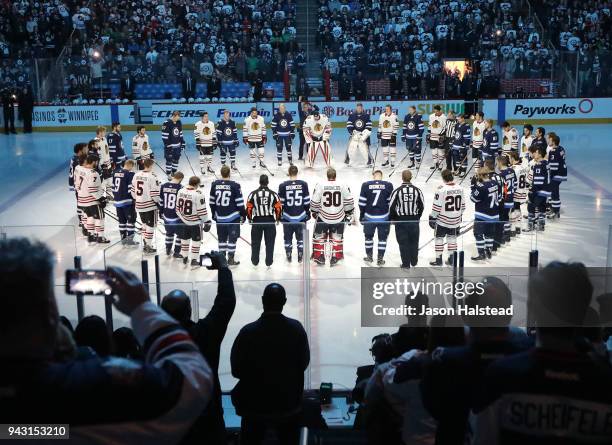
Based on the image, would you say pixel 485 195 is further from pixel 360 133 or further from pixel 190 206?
pixel 360 133

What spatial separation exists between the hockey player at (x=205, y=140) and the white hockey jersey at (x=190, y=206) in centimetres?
635

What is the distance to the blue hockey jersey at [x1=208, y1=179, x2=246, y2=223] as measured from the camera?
9.66 meters

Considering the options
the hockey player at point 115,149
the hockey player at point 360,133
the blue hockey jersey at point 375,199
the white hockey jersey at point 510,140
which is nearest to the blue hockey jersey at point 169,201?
the blue hockey jersey at point 375,199

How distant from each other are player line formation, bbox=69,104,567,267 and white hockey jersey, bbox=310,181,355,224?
0.01 metres

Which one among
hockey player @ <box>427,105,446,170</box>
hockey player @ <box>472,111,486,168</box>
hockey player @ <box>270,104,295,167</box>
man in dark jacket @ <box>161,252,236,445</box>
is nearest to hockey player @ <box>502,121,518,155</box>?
hockey player @ <box>472,111,486,168</box>

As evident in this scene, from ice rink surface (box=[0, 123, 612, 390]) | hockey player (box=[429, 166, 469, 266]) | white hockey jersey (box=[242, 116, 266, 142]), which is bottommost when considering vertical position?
ice rink surface (box=[0, 123, 612, 390])

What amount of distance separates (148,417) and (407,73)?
2211 cm

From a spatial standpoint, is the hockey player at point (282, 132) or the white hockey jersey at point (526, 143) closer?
the white hockey jersey at point (526, 143)

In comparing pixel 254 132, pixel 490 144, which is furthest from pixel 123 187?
pixel 490 144

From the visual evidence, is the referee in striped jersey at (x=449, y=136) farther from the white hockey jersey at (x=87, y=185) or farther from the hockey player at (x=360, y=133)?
the white hockey jersey at (x=87, y=185)

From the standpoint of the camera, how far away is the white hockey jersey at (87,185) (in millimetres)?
10891

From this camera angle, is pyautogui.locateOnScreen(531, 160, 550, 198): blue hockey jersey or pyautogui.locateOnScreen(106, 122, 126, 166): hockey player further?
pyautogui.locateOnScreen(106, 122, 126, 166): hockey player

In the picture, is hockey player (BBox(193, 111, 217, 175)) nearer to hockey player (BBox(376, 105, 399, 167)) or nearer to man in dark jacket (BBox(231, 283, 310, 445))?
hockey player (BBox(376, 105, 399, 167))

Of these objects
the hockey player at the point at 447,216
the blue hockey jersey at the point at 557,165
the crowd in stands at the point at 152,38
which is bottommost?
the hockey player at the point at 447,216
